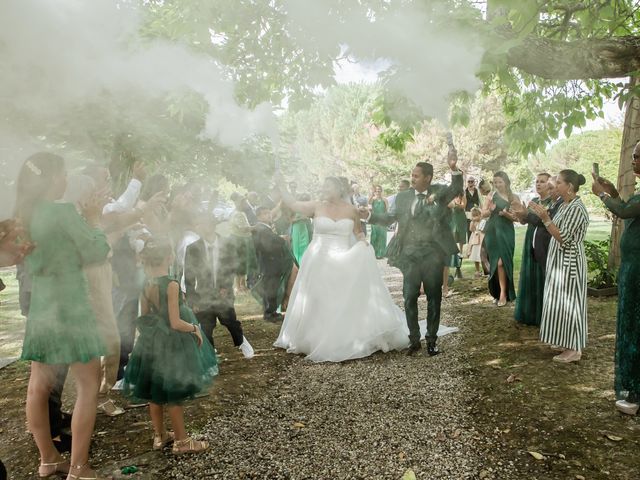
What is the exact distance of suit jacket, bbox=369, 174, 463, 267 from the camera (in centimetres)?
552

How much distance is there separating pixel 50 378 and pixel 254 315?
547cm

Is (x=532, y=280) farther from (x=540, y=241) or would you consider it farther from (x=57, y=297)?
(x=57, y=297)

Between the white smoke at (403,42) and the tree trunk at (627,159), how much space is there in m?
5.79

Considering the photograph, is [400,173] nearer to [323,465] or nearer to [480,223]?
[480,223]

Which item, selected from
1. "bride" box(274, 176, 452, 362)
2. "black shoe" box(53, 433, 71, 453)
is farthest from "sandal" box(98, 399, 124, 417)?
"bride" box(274, 176, 452, 362)

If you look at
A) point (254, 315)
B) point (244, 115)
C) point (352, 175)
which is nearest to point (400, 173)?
point (352, 175)

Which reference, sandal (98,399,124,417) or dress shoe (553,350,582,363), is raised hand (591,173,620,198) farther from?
sandal (98,399,124,417)

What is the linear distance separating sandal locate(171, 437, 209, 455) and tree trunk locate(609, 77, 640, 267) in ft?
27.0

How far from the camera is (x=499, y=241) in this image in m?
7.95

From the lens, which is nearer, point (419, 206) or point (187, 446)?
point (187, 446)

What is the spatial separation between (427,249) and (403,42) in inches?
94.6

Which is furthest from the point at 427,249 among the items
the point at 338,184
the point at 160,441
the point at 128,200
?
the point at 160,441

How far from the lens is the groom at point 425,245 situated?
5.60 m

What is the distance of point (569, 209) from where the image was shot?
5.16 meters
